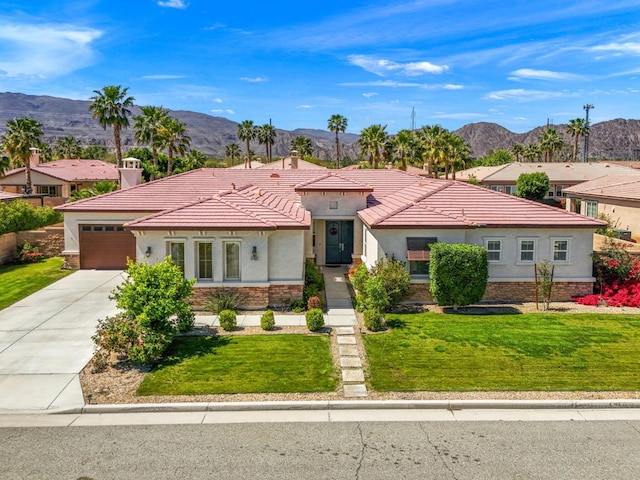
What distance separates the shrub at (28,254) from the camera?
83.7 ft

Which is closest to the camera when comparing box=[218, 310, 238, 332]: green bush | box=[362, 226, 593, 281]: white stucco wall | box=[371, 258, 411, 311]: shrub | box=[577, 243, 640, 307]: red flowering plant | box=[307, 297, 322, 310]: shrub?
box=[218, 310, 238, 332]: green bush

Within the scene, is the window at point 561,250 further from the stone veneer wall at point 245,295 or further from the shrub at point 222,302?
the shrub at point 222,302

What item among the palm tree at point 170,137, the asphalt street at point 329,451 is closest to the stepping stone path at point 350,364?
the asphalt street at point 329,451

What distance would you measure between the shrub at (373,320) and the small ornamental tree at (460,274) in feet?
9.80

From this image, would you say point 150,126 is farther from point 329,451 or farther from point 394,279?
point 329,451

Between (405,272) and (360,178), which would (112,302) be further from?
(360,178)

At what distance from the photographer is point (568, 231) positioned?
1938cm

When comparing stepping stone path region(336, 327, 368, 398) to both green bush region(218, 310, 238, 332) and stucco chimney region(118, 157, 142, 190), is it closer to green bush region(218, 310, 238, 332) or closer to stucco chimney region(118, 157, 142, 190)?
green bush region(218, 310, 238, 332)

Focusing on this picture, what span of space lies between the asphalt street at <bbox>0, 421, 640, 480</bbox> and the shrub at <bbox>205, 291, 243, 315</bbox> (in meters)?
7.32

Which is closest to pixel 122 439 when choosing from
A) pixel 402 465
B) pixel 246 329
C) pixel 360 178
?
pixel 402 465

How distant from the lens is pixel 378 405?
36.3 feet

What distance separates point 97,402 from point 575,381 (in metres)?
10.9

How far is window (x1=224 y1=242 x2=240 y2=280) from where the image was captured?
1800cm

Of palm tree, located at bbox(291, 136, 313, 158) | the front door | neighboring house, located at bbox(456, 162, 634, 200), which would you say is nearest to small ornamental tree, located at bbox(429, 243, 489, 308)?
the front door
